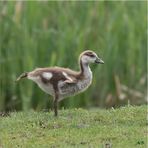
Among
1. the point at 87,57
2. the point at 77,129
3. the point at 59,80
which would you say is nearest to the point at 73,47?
the point at 87,57

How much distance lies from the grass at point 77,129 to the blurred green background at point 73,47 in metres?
3.67

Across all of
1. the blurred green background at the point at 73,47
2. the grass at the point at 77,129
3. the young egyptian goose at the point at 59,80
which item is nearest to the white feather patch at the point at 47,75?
the young egyptian goose at the point at 59,80

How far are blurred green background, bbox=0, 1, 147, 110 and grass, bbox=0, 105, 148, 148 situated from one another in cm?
367

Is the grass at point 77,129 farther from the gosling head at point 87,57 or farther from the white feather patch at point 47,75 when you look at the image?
the gosling head at point 87,57

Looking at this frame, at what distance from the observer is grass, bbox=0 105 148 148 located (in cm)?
814

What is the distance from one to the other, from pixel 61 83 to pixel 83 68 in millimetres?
526

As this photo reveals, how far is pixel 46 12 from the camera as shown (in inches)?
580

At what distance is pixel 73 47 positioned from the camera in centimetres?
1405

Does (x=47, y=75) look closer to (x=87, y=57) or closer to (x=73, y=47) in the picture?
(x=87, y=57)

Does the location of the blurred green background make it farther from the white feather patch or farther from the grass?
the white feather patch

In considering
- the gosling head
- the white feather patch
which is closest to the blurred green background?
the gosling head

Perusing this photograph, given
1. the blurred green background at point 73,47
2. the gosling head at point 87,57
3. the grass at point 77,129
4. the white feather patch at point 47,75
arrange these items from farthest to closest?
the blurred green background at point 73,47 → the gosling head at point 87,57 → the white feather patch at point 47,75 → the grass at point 77,129

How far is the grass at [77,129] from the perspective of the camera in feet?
26.7

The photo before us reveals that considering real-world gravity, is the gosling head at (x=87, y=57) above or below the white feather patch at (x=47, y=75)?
above
